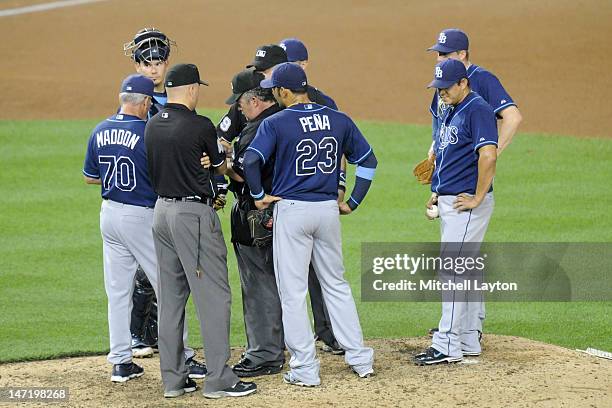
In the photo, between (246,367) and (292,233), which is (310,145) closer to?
(292,233)

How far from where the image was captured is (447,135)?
631 cm

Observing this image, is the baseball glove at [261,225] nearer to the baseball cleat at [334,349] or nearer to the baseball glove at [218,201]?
the baseball glove at [218,201]

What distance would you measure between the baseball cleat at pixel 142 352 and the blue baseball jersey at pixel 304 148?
143 centimetres

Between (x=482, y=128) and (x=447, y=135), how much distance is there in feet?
0.85

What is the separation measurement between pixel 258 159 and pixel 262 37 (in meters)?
12.1

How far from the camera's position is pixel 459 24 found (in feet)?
59.7

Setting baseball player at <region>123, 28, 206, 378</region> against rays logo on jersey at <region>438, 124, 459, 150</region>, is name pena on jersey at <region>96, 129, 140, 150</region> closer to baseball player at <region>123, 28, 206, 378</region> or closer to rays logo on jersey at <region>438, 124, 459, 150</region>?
baseball player at <region>123, 28, 206, 378</region>

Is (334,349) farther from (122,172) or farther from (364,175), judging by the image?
(122,172)

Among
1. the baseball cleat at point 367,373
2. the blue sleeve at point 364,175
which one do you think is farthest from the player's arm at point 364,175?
the baseball cleat at point 367,373

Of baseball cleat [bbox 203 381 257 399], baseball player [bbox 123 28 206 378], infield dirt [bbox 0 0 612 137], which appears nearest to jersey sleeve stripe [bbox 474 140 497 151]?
baseball cleat [bbox 203 381 257 399]

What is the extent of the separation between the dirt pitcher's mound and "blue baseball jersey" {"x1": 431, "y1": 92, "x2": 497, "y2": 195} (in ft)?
3.55

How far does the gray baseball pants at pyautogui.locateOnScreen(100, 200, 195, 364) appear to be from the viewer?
6148mm

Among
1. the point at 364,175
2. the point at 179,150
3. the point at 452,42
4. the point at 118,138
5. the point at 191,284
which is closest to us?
the point at 179,150

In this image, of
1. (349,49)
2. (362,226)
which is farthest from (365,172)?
(349,49)
